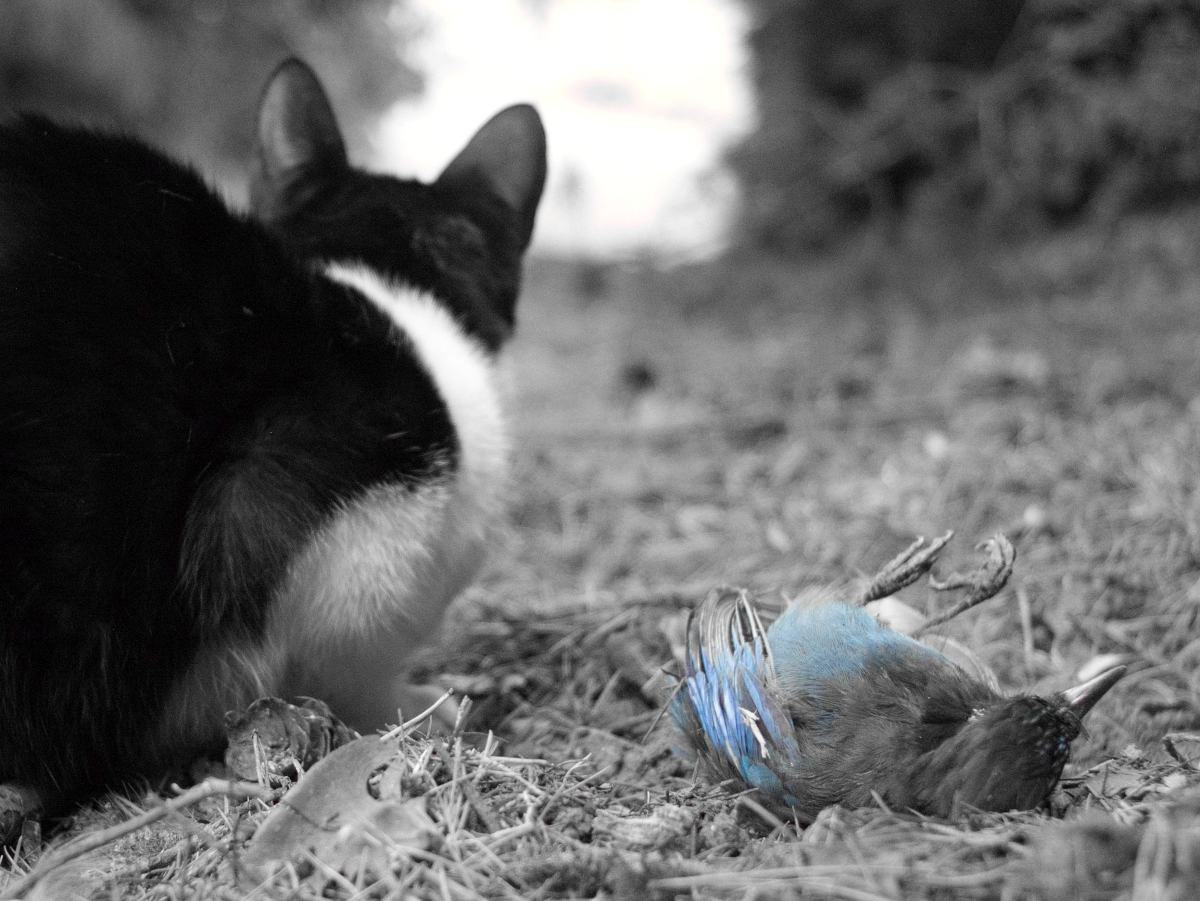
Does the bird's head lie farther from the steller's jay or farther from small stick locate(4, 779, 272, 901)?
small stick locate(4, 779, 272, 901)

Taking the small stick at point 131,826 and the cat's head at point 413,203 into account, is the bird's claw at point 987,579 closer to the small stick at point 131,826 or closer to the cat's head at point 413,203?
the small stick at point 131,826

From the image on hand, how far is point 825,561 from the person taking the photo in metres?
1.75

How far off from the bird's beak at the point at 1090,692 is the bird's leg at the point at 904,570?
0.71 ft

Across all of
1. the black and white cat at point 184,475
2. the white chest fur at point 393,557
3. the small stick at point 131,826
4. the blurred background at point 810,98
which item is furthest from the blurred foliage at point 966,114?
the small stick at point 131,826

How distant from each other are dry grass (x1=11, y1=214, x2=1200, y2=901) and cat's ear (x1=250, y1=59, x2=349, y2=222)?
89 cm

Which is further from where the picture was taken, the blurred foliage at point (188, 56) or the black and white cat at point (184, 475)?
the blurred foliage at point (188, 56)

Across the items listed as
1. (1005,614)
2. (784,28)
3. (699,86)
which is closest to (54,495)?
(1005,614)

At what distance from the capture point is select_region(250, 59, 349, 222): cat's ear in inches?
71.8

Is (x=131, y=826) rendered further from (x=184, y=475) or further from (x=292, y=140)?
(x=292, y=140)

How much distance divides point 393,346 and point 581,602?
1.88ft

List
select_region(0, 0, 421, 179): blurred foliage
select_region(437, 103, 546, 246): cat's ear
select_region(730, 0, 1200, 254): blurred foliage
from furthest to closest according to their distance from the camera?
1. select_region(730, 0, 1200, 254): blurred foliage
2. select_region(0, 0, 421, 179): blurred foliage
3. select_region(437, 103, 546, 246): cat's ear

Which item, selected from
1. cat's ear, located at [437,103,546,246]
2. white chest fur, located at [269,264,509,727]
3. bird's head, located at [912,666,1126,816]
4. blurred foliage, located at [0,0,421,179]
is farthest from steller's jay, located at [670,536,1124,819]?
blurred foliage, located at [0,0,421,179]

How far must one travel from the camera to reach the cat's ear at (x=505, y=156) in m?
1.93

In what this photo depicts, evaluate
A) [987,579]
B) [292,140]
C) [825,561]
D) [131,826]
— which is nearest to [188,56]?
[292,140]
